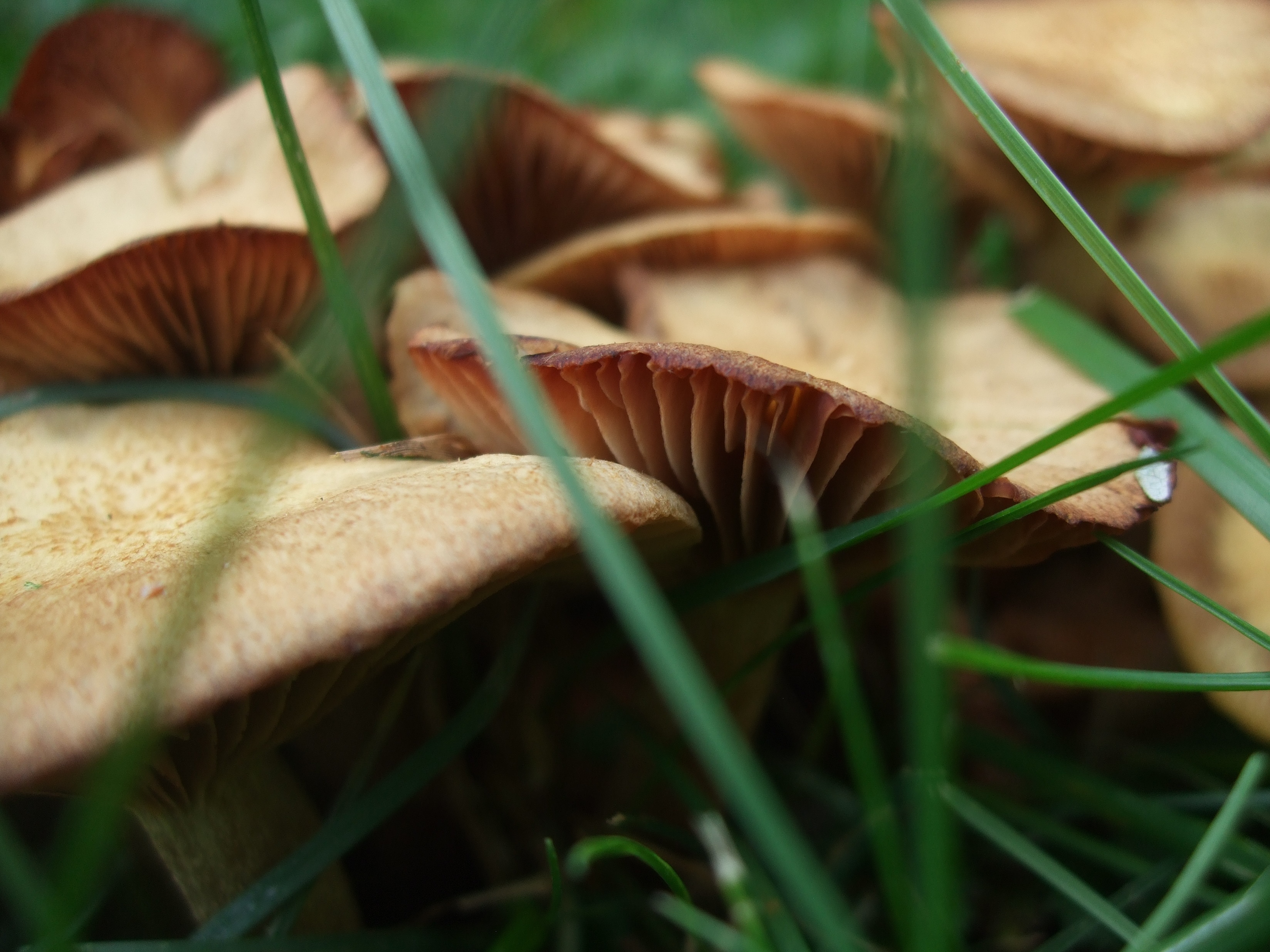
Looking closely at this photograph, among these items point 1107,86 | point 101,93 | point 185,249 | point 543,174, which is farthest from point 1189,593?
point 101,93

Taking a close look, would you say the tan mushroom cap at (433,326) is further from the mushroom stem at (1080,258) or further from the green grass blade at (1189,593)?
the mushroom stem at (1080,258)

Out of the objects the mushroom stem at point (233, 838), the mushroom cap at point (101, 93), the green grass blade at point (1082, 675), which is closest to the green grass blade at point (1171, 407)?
the green grass blade at point (1082, 675)

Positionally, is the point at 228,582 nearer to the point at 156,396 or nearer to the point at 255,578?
the point at 255,578

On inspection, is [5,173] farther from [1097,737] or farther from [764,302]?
[1097,737]

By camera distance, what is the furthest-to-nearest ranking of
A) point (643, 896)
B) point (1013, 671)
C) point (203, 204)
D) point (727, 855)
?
point (203, 204), point (643, 896), point (1013, 671), point (727, 855)

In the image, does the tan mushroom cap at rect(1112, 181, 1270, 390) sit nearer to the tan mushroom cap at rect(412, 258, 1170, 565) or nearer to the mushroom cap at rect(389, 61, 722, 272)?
the tan mushroom cap at rect(412, 258, 1170, 565)

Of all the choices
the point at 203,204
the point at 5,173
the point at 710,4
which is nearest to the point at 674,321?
the point at 203,204
